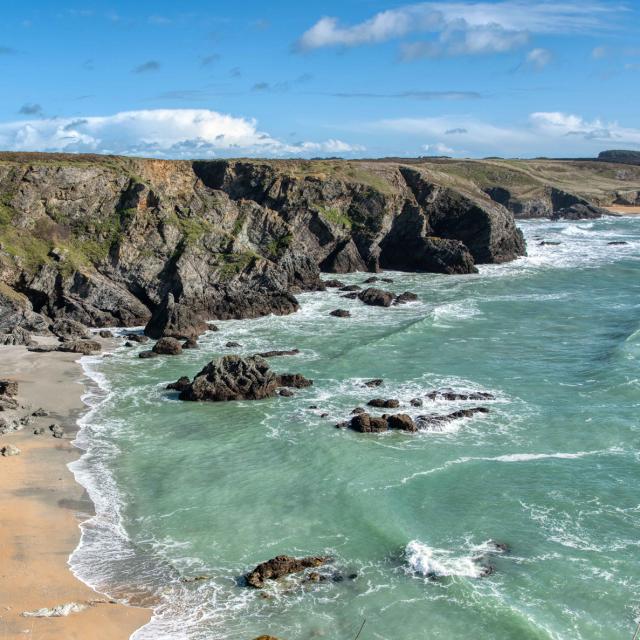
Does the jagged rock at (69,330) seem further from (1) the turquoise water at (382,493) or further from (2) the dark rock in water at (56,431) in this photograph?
(2) the dark rock in water at (56,431)

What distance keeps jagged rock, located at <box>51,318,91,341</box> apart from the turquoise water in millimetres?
4770

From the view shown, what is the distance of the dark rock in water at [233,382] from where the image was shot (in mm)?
40406

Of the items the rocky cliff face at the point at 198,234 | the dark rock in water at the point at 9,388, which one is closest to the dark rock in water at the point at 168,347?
the rocky cliff face at the point at 198,234

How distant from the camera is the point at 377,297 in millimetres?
65938

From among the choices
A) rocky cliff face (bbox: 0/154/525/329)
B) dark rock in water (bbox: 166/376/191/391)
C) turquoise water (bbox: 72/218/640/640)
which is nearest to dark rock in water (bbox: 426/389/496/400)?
turquoise water (bbox: 72/218/640/640)

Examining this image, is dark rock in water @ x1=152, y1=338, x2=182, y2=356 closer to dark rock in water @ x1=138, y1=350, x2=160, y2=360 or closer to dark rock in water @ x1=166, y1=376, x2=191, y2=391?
dark rock in water @ x1=138, y1=350, x2=160, y2=360

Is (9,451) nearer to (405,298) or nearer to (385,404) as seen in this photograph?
(385,404)

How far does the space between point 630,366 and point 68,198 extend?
4672 centimetres

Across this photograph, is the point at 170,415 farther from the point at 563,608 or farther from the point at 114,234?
the point at 114,234

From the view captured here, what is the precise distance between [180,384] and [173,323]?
13.1m

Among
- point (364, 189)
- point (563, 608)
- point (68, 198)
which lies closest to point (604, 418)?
point (563, 608)

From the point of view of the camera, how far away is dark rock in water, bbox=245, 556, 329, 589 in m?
23.0

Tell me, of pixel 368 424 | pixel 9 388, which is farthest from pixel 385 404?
pixel 9 388

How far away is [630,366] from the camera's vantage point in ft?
146
